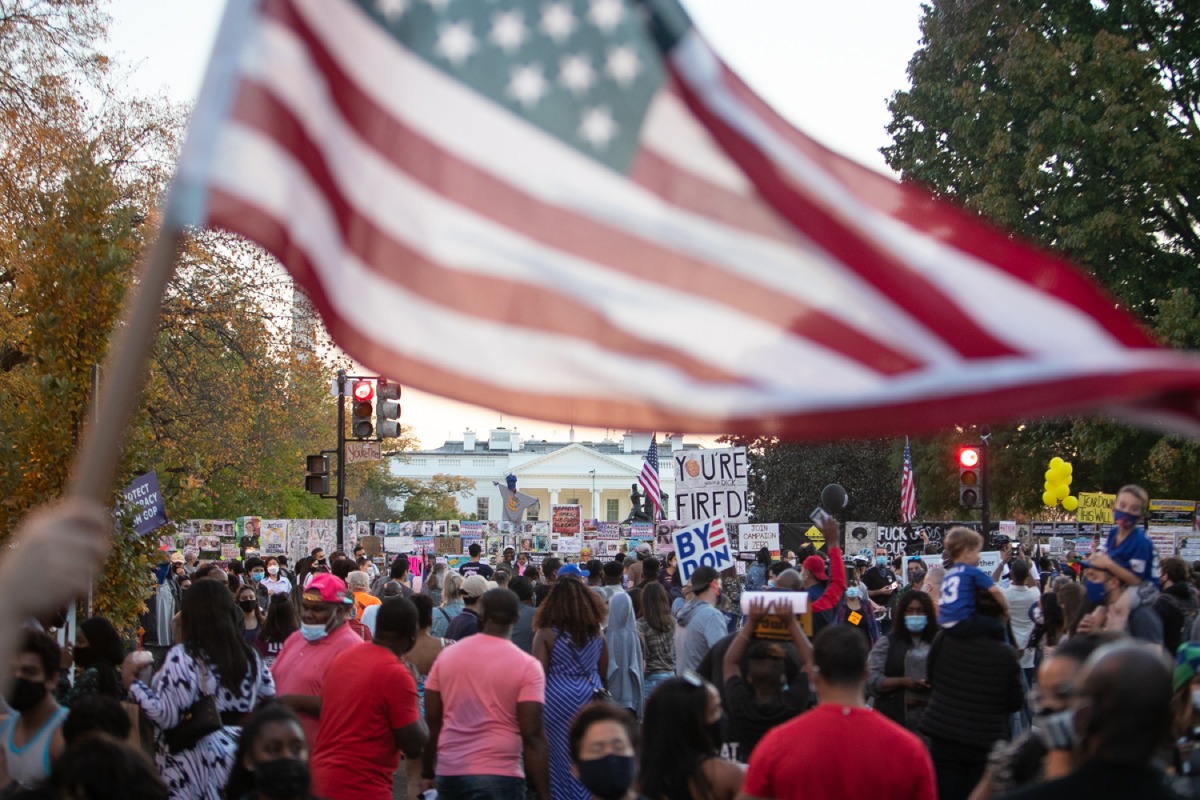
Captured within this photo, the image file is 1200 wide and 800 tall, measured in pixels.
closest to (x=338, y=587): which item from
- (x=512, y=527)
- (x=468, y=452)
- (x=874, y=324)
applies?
(x=874, y=324)

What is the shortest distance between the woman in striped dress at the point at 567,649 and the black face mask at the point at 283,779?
4115mm

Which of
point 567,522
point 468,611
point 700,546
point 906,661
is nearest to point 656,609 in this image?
point 468,611

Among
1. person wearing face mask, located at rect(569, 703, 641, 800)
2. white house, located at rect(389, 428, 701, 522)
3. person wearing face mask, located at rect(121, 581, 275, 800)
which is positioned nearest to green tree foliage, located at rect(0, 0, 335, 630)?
person wearing face mask, located at rect(121, 581, 275, 800)

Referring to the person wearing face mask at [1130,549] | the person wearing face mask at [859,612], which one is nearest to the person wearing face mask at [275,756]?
the person wearing face mask at [1130,549]

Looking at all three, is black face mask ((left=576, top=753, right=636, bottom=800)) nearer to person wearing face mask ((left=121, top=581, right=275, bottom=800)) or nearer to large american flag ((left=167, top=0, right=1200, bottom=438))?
large american flag ((left=167, top=0, right=1200, bottom=438))

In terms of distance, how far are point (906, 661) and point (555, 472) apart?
134289 mm

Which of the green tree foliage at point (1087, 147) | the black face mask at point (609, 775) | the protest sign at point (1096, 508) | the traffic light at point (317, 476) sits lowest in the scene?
the black face mask at point (609, 775)

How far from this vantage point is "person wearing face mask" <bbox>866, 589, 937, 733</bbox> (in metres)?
9.50

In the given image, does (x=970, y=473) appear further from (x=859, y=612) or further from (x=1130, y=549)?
(x=1130, y=549)

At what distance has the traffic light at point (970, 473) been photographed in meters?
23.0

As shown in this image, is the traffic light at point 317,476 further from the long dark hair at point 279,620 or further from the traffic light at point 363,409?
the long dark hair at point 279,620

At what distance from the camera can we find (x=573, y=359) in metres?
3.55

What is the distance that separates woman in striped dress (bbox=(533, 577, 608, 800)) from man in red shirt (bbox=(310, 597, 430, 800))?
1.97m

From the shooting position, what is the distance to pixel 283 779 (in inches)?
187
